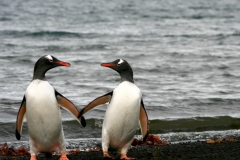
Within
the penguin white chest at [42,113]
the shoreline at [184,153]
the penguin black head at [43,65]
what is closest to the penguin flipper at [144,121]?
the shoreline at [184,153]

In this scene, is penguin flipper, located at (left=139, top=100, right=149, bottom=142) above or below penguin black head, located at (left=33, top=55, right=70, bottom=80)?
below

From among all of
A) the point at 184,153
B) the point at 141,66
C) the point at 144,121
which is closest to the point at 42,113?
the point at 144,121

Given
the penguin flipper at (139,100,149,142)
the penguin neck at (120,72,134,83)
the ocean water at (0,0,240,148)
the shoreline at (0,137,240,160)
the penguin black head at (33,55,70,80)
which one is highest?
the penguin black head at (33,55,70,80)

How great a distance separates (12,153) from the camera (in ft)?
23.3

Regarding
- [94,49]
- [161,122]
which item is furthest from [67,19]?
[161,122]

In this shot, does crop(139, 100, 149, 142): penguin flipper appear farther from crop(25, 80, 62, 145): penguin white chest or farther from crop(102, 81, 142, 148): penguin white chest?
crop(25, 80, 62, 145): penguin white chest

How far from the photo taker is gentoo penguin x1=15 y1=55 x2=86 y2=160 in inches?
232

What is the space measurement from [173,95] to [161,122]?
2.35 m

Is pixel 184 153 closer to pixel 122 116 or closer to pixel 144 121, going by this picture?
pixel 144 121

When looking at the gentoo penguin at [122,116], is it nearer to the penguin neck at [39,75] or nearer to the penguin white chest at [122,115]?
the penguin white chest at [122,115]

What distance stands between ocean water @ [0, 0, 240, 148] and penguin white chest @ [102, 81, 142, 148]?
80.7 inches

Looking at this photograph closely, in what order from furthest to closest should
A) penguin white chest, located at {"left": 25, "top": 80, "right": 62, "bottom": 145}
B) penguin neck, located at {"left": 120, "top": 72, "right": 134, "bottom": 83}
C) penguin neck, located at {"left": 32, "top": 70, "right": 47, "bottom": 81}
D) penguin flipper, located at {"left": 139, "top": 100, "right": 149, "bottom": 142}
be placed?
penguin flipper, located at {"left": 139, "top": 100, "right": 149, "bottom": 142} < penguin neck, located at {"left": 120, "top": 72, "right": 134, "bottom": 83} < penguin neck, located at {"left": 32, "top": 70, "right": 47, "bottom": 81} < penguin white chest, located at {"left": 25, "top": 80, "right": 62, "bottom": 145}

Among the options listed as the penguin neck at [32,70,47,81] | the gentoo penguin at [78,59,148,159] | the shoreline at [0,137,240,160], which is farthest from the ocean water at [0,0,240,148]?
the penguin neck at [32,70,47,81]

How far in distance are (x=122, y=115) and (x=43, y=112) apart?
3.01 feet
